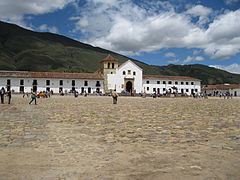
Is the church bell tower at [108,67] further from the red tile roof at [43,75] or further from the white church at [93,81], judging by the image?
the red tile roof at [43,75]

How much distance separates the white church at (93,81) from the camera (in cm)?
5014

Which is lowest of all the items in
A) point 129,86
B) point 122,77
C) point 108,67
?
point 129,86

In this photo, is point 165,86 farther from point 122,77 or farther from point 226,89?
point 226,89

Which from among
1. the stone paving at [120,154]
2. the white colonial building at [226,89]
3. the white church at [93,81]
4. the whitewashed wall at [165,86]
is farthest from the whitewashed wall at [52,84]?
the stone paving at [120,154]

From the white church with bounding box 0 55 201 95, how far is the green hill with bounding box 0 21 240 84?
53.6 metres

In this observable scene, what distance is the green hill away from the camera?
116062 millimetres

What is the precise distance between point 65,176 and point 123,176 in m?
0.72

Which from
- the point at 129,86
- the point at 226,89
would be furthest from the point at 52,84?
the point at 226,89

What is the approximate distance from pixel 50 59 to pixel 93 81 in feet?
269

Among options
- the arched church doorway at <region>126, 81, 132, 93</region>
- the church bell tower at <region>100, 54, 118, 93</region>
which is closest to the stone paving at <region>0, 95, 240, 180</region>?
the church bell tower at <region>100, 54, 118, 93</region>

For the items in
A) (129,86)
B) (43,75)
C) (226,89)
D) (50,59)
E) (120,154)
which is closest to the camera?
(120,154)

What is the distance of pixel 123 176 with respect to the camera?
2.80 metres

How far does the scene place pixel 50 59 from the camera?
129 m

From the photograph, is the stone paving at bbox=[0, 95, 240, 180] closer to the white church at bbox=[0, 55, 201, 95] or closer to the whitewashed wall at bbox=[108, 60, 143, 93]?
the white church at bbox=[0, 55, 201, 95]
